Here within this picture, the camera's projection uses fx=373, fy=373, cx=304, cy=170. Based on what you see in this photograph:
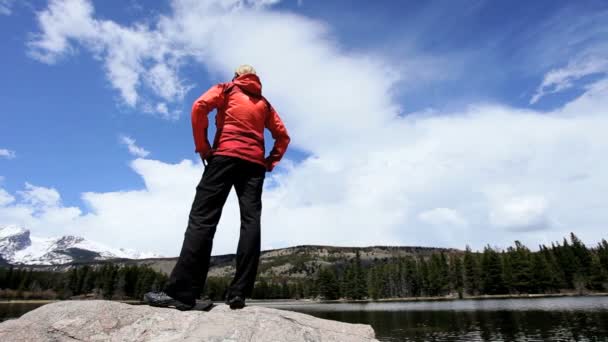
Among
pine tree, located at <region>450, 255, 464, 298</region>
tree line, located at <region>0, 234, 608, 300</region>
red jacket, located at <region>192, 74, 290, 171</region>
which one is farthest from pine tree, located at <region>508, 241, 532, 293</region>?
red jacket, located at <region>192, 74, 290, 171</region>

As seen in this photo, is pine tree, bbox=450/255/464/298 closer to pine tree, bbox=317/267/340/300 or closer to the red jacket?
pine tree, bbox=317/267/340/300

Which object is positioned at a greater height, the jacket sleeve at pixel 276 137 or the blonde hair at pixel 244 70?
the blonde hair at pixel 244 70

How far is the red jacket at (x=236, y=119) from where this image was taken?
202 inches

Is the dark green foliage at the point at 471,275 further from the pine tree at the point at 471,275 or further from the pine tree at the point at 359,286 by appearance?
the pine tree at the point at 359,286

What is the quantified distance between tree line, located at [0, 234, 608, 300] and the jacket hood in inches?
4557

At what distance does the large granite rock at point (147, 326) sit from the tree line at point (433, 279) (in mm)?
116243

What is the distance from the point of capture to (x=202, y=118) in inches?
202

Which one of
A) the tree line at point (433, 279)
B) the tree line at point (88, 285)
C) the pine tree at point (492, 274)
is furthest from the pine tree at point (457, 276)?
the tree line at point (88, 285)

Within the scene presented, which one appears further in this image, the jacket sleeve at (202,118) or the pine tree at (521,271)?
the pine tree at (521,271)

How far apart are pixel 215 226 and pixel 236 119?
1.54 m

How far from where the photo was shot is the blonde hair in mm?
5750

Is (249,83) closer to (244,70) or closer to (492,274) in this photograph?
(244,70)

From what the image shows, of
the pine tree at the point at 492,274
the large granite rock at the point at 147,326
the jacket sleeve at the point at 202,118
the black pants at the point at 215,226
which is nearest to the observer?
the large granite rock at the point at 147,326

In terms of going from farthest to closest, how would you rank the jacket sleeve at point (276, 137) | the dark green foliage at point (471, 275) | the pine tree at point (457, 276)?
the pine tree at point (457, 276) < the dark green foliage at point (471, 275) < the jacket sleeve at point (276, 137)
